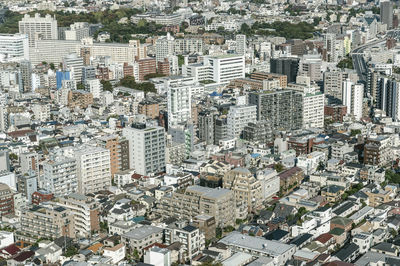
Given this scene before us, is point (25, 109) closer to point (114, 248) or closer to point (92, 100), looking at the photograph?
point (92, 100)

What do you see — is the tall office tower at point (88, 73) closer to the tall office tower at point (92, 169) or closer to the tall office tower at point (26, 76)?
the tall office tower at point (26, 76)

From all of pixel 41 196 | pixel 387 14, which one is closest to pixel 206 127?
pixel 41 196

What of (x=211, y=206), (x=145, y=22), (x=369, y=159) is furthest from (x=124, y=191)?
(x=145, y=22)

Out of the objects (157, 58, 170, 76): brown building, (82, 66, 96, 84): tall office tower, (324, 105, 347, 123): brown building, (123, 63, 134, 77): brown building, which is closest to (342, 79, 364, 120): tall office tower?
(324, 105, 347, 123): brown building

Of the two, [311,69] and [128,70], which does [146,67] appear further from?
[311,69]

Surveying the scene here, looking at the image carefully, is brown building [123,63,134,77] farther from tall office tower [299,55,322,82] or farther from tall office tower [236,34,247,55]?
tall office tower [299,55,322,82]
